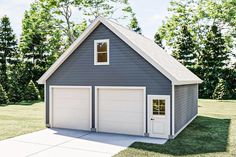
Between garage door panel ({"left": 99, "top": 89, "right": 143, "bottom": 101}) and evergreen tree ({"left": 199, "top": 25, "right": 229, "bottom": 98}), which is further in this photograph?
evergreen tree ({"left": 199, "top": 25, "right": 229, "bottom": 98})

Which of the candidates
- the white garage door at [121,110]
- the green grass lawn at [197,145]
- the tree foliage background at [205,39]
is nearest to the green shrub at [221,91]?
the tree foliage background at [205,39]

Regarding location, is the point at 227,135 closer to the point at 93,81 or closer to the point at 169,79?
the point at 169,79

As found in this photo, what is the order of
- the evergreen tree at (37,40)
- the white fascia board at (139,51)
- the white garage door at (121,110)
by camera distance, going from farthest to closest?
the evergreen tree at (37,40) < the white garage door at (121,110) < the white fascia board at (139,51)

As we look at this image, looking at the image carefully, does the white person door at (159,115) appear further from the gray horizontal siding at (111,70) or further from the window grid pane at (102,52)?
the window grid pane at (102,52)

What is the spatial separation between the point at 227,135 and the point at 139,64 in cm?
540

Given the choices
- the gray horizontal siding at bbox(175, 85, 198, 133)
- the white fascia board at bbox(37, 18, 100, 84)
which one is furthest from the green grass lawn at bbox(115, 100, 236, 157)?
the white fascia board at bbox(37, 18, 100, 84)

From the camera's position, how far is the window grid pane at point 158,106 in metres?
12.0

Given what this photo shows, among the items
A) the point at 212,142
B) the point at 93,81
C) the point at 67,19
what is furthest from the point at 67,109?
the point at 67,19

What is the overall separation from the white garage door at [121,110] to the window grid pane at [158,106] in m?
0.60

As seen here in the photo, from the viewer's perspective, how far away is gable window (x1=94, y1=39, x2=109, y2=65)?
13.2 meters

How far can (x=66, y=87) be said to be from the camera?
1427cm

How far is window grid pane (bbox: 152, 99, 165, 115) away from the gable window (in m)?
3.11

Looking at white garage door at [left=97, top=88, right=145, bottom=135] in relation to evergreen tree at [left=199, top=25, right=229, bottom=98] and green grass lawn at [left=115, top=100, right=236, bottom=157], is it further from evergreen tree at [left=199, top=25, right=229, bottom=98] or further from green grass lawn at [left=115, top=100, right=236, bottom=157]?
evergreen tree at [left=199, top=25, right=229, bottom=98]

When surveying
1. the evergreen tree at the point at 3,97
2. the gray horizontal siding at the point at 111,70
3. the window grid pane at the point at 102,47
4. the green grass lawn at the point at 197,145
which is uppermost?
the window grid pane at the point at 102,47
